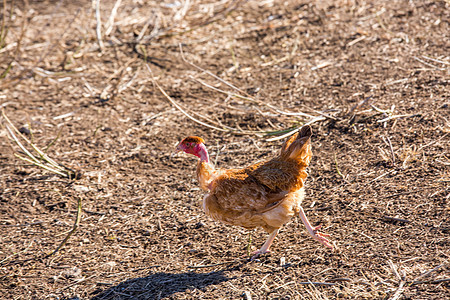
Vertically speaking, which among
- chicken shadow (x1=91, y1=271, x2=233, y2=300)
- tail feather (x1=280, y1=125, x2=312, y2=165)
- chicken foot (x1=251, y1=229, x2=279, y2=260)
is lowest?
chicken foot (x1=251, y1=229, x2=279, y2=260)

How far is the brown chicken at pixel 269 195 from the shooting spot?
3.64 meters

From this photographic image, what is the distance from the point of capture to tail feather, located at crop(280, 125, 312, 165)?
367 cm

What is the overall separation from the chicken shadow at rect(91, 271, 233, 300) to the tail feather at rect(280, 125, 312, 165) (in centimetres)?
109

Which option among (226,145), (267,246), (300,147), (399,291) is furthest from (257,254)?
(226,145)

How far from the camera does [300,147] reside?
12.1 ft

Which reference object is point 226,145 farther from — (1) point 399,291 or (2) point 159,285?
(1) point 399,291

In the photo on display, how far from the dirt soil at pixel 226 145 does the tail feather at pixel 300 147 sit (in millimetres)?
672

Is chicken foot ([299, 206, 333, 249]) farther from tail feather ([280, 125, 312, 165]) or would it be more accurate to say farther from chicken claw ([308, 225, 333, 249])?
tail feather ([280, 125, 312, 165])

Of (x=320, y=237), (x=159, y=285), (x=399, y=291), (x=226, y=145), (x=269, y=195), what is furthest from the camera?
(x=226, y=145)

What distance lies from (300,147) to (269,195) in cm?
46

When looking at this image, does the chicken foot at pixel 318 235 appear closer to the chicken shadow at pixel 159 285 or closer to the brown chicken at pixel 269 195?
the brown chicken at pixel 269 195

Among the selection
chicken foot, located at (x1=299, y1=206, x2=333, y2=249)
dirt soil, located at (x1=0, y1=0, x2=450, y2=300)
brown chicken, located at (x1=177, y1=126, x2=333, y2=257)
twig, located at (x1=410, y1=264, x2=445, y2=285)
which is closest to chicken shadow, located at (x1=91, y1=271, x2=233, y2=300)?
dirt soil, located at (x1=0, y1=0, x2=450, y2=300)

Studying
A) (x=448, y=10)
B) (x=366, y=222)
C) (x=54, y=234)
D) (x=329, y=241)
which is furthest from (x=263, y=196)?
(x=448, y=10)

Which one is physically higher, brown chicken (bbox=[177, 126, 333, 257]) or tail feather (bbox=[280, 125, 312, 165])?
tail feather (bbox=[280, 125, 312, 165])
